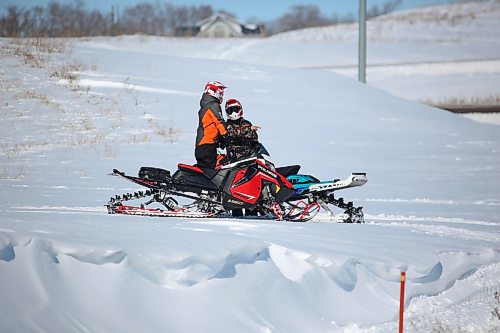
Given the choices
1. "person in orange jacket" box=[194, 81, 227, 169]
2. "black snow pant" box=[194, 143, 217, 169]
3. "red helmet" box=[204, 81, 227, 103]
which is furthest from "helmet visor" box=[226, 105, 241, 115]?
"black snow pant" box=[194, 143, 217, 169]

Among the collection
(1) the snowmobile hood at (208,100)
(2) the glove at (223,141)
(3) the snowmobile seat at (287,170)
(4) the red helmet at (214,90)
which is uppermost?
(4) the red helmet at (214,90)

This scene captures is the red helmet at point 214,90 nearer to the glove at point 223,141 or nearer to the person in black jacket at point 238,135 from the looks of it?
the person in black jacket at point 238,135

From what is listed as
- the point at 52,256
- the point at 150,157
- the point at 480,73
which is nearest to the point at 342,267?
the point at 52,256

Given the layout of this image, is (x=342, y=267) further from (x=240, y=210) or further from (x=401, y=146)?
(x=401, y=146)

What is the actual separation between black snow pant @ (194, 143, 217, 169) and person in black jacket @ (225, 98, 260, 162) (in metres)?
0.26

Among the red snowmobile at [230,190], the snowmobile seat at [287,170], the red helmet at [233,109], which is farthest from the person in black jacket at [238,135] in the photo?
the snowmobile seat at [287,170]

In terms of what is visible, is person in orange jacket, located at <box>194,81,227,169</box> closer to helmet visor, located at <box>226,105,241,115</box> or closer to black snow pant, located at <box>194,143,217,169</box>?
black snow pant, located at <box>194,143,217,169</box>

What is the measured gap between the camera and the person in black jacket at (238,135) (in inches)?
445

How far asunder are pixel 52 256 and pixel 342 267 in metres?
3.06

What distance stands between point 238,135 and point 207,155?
0.56 metres

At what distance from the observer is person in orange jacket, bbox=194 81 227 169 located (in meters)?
11.4

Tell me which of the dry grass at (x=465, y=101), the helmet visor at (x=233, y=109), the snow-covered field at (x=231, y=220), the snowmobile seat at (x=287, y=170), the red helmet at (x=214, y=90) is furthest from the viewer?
the dry grass at (x=465, y=101)

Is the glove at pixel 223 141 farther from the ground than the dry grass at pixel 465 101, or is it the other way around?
the glove at pixel 223 141

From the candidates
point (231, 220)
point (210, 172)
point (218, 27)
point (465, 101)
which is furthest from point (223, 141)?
point (218, 27)
